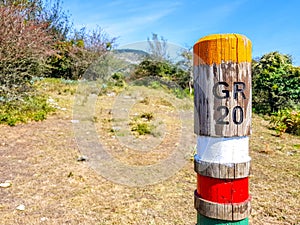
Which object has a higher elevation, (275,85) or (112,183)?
(275,85)

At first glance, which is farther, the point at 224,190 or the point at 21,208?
the point at 21,208

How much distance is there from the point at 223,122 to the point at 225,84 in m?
0.11

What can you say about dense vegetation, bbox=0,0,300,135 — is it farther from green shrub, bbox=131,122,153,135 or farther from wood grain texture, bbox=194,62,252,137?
wood grain texture, bbox=194,62,252,137

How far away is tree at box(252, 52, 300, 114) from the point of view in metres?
8.38

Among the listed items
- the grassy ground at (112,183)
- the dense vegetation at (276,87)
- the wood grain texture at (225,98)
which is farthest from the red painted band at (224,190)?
the dense vegetation at (276,87)

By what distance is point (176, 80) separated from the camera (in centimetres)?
1063

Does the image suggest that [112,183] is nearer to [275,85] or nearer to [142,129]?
[142,129]

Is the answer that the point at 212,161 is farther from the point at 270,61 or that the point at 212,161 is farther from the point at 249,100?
the point at 270,61

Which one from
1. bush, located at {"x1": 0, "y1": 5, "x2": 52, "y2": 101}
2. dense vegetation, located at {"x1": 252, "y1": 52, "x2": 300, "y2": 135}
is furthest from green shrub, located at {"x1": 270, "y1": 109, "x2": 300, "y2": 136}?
bush, located at {"x1": 0, "y1": 5, "x2": 52, "y2": 101}

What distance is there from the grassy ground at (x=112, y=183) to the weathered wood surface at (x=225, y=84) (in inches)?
63.3

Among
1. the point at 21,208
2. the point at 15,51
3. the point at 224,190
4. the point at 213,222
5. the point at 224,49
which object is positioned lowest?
the point at 21,208

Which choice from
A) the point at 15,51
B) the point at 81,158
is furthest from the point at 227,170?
the point at 15,51

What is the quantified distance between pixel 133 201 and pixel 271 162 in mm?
2117

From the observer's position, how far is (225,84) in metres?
0.86
